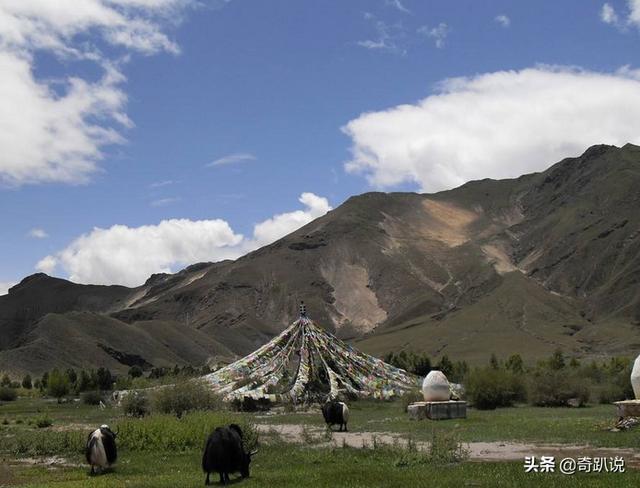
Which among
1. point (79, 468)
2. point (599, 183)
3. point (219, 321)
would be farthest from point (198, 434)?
point (599, 183)

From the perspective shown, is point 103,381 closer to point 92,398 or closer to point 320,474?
point 92,398

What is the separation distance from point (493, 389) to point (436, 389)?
956cm

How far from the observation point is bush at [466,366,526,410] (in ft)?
136

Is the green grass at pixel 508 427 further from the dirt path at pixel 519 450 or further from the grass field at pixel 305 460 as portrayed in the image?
the dirt path at pixel 519 450

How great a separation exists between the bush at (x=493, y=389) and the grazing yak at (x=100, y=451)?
26365 mm

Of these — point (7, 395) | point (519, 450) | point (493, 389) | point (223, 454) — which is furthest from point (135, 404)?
point (7, 395)

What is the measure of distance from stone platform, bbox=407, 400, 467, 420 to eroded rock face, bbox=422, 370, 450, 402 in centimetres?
40

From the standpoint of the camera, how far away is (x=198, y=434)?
74.9 feet

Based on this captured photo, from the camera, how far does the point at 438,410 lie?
32.3 metres

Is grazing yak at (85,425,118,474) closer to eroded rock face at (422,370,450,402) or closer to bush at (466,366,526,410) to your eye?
eroded rock face at (422,370,450,402)

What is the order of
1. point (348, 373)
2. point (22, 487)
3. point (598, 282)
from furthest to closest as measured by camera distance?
point (598, 282) < point (348, 373) < point (22, 487)

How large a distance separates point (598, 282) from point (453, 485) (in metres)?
143

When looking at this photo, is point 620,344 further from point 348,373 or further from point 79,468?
point 79,468

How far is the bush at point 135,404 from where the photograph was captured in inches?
1447
